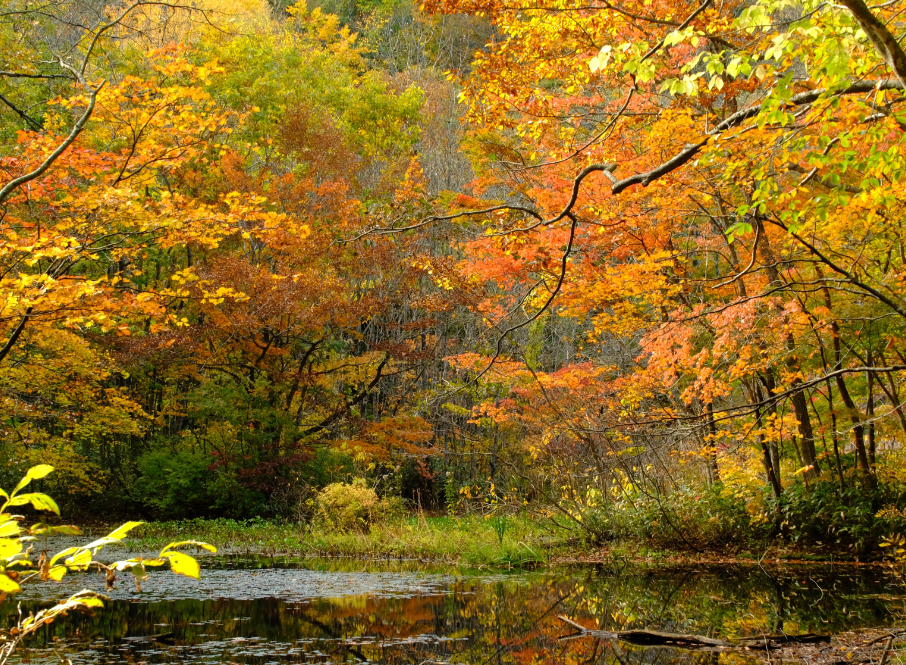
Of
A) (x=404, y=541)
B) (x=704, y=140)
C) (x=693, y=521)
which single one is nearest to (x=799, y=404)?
(x=693, y=521)

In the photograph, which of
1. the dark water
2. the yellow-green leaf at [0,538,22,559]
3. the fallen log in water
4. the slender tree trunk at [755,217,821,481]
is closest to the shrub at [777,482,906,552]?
the slender tree trunk at [755,217,821,481]

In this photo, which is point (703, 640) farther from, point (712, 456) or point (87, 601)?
point (712, 456)

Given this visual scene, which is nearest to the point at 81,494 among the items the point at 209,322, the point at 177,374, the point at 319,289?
the point at 177,374

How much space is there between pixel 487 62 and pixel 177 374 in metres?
11.2

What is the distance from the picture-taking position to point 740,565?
820 centimetres

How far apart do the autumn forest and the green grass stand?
69 cm

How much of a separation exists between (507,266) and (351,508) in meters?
4.83

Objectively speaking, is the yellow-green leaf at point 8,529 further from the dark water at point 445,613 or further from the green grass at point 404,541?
the green grass at point 404,541

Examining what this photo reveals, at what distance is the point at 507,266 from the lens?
374 inches

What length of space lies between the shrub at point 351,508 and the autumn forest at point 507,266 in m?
1.05

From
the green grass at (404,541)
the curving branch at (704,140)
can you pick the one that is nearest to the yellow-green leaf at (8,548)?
the curving branch at (704,140)

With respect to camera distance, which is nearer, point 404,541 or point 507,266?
point 507,266

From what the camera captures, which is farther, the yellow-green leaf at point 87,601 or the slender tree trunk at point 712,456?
the slender tree trunk at point 712,456

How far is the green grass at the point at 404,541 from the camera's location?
29.9ft
